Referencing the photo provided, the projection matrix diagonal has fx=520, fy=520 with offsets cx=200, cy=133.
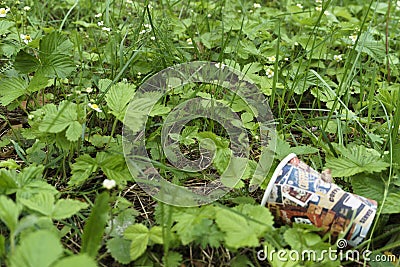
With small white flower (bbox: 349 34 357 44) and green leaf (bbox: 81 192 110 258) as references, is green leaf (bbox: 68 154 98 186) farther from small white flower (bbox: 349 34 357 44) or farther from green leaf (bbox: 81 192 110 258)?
small white flower (bbox: 349 34 357 44)

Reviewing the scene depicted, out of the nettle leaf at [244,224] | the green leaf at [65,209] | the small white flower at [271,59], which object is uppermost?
the small white flower at [271,59]

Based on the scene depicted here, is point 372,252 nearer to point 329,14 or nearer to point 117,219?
point 117,219

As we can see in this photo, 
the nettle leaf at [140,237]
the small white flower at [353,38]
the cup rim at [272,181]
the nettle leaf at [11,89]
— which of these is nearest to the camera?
the nettle leaf at [140,237]

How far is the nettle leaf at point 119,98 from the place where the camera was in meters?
1.73

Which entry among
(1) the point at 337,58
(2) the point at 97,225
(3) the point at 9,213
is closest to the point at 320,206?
(2) the point at 97,225

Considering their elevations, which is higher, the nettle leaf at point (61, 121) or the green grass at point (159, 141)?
the nettle leaf at point (61, 121)

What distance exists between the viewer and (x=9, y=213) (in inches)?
52.6

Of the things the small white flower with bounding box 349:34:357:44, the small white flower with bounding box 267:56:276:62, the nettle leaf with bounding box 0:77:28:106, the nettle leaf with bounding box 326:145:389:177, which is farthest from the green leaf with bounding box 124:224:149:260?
the small white flower with bounding box 349:34:357:44

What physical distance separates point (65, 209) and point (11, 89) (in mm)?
746

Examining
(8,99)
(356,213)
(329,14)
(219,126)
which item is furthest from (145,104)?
(329,14)

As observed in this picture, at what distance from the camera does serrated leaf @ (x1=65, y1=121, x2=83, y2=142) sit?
158cm

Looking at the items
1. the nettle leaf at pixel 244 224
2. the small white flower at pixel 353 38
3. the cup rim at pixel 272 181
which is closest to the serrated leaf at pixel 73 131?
the nettle leaf at pixel 244 224

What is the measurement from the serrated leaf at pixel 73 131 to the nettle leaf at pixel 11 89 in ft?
1.44

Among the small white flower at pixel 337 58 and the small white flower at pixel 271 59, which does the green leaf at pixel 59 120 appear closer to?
the small white flower at pixel 271 59
